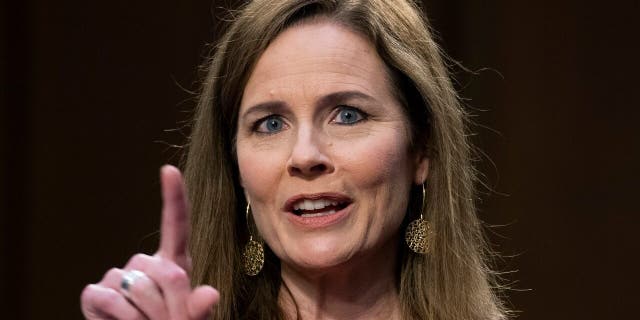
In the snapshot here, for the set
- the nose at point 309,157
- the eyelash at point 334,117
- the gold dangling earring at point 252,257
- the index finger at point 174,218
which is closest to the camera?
the index finger at point 174,218

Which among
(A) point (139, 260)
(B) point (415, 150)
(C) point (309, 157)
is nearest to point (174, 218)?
(A) point (139, 260)

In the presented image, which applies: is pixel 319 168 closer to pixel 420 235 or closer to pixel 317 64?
pixel 317 64

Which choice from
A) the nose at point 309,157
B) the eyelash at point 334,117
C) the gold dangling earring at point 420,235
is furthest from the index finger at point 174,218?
the gold dangling earring at point 420,235

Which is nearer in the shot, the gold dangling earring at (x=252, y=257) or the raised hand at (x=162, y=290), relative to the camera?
the raised hand at (x=162, y=290)

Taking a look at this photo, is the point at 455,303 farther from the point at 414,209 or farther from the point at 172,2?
the point at 172,2

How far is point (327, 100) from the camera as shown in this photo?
2213 mm

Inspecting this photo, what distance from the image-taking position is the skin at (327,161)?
218 centimetres

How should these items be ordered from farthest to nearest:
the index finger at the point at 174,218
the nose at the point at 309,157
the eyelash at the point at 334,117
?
1. the eyelash at the point at 334,117
2. the nose at the point at 309,157
3. the index finger at the point at 174,218

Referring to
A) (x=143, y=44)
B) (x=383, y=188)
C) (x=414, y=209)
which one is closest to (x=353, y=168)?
(x=383, y=188)

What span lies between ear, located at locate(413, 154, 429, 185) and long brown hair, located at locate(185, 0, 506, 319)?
0.01 meters

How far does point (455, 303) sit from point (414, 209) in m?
0.20

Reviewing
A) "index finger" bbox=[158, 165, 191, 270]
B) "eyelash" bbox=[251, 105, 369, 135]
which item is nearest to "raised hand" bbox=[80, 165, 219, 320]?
"index finger" bbox=[158, 165, 191, 270]

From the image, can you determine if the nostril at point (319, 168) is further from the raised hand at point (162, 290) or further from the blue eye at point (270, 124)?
the raised hand at point (162, 290)

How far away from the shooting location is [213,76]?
239 centimetres
